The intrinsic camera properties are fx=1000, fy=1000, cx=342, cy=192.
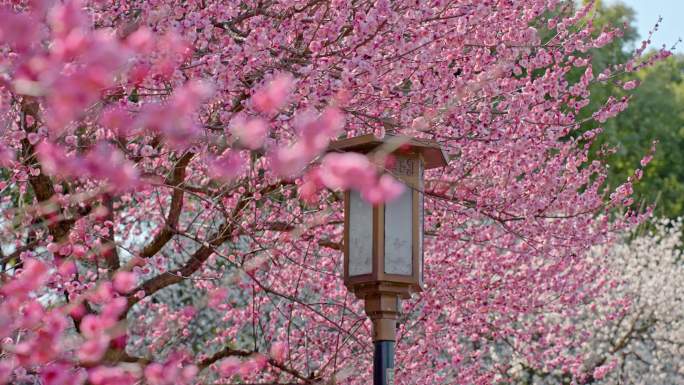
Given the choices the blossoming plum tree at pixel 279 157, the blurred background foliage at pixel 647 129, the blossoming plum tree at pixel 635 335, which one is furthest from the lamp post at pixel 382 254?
the blurred background foliage at pixel 647 129

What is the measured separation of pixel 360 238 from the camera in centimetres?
457

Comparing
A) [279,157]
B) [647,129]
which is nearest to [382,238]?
[279,157]

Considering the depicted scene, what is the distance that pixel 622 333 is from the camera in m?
15.1

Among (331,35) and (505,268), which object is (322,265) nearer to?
(505,268)

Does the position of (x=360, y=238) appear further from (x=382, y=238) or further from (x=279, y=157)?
(x=279, y=157)

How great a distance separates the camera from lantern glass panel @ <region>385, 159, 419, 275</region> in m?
4.54

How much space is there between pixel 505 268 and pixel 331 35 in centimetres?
420

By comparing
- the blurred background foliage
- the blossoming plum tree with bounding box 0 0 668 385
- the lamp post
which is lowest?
the lamp post

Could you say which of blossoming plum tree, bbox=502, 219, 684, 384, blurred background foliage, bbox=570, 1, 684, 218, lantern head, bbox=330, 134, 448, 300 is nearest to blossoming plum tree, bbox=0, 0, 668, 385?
lantern head, bbox=330, 134, 448, 300

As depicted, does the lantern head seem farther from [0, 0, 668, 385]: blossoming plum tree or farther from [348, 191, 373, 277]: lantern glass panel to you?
[0, 0, 668, 385]: blossoming plum tree

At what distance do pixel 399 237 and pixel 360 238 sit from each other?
7.1 inches

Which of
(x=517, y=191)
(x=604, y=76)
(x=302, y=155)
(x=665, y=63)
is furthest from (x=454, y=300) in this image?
(x=665, y=63)

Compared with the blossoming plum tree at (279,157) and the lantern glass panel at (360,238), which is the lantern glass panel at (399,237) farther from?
the blossoming plum tree at (279,157)

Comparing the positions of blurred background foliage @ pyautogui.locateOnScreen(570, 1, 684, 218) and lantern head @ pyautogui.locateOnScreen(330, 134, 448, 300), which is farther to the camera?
blurred background foliage @ pyautogui.locateOnScreen(570, 1, 684, 218)
